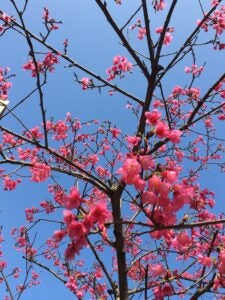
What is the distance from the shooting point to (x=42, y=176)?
247 inches

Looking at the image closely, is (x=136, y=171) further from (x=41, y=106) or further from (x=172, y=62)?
(x=172, y=62)

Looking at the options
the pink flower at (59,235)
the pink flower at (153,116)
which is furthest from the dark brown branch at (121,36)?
the pink flower at (59,235)

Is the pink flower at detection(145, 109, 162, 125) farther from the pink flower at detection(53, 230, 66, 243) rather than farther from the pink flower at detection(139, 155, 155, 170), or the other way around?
the pink flower at detection(53, 230, 66, 243)

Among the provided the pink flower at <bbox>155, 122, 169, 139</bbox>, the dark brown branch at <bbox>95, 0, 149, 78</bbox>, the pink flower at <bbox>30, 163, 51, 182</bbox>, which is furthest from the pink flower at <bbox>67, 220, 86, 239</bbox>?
the pink flower at <bbox>30, 163, 51, 182</bbox>

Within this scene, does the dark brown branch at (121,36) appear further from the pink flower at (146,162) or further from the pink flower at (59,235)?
the pink flower at (59,235)

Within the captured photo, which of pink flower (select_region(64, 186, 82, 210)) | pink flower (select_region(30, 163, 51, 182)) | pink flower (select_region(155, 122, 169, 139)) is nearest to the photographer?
pink flower (select_region(64, 186, 82, 210))

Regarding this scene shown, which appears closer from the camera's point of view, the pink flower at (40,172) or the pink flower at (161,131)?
the pink flower at (161,131)

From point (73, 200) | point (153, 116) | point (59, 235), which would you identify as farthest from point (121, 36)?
point (59, 235)

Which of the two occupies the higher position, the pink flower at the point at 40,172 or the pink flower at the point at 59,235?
the pink flower at the point at 40,172

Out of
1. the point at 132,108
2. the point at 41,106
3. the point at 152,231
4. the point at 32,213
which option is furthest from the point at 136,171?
the point at 32,213

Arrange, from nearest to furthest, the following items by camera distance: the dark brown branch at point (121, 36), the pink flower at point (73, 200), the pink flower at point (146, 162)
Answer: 1. the pink flower at point (73, 200)
2. the pink flower at point (146, 162)
3. the dark brown branch at point (121, 36)

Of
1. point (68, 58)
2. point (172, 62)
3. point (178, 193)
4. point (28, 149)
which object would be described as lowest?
point (178, 193)

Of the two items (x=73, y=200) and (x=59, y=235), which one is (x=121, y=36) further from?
(x=59, y=235)

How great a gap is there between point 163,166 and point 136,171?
0.24m
